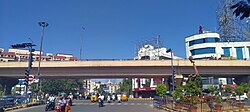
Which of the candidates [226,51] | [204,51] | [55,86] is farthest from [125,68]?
[226,51]

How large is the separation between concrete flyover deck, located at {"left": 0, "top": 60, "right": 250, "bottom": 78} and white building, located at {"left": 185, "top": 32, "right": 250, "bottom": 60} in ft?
86.0

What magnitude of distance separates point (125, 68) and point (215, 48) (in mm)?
37240

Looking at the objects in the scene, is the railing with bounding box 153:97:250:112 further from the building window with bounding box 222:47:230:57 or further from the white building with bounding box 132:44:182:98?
the building window with bounding box 222:47:230:57

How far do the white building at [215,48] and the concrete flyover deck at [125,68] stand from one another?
26198mm

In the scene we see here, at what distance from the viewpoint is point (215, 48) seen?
69.9 m

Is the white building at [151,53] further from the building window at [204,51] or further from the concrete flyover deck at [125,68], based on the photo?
the concrete flyover deck at [125,68]

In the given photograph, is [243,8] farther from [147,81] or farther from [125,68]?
[147,81]

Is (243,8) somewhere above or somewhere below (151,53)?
below

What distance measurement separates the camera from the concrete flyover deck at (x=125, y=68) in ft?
137

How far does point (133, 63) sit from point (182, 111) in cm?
2430

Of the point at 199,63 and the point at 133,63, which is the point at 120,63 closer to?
the point at 133,63

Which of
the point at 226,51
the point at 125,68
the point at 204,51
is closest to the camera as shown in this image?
the point at 125,68

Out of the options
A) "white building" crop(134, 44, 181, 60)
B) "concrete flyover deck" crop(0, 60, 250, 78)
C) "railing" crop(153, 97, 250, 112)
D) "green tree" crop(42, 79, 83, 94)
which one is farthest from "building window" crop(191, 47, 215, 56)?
"railing" crop(153, 97, 250, 112)

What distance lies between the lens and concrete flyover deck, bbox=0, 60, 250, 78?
41.6 meters
